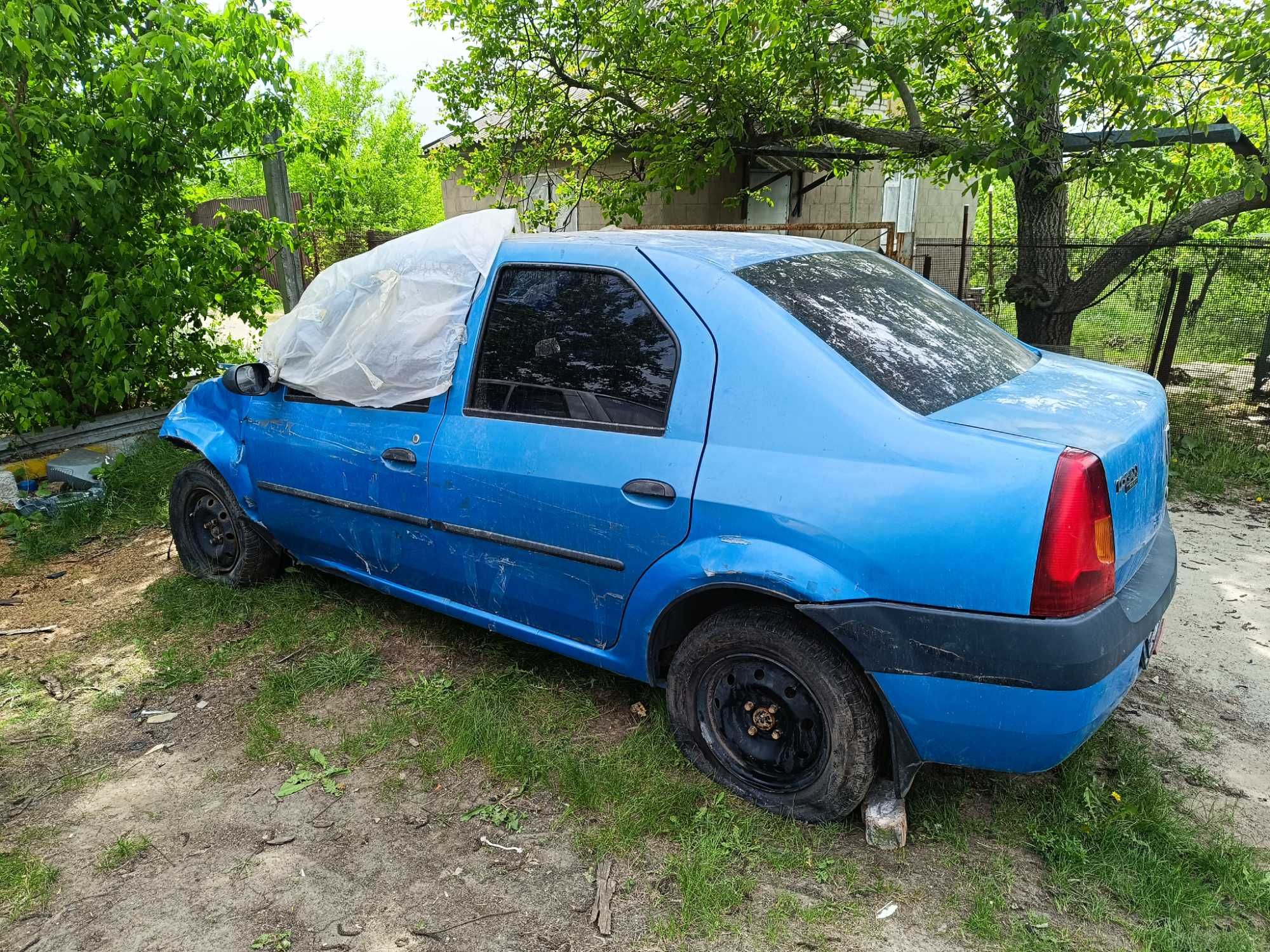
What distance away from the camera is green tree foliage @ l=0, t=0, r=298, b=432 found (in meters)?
5.33

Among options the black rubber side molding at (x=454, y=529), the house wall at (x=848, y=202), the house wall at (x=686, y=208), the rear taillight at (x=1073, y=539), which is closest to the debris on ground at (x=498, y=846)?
the black rubber side molding at (x=454, y=529)

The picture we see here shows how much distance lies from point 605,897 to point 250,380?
2674 millimetres

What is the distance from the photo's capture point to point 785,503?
240 cm

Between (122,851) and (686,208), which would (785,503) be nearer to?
(122,851)

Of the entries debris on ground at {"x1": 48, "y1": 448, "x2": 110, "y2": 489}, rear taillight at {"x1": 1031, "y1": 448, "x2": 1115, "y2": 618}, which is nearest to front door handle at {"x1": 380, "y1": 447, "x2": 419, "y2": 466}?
rear taillight at {"x1": 1031, "y1": 448, "x2": 1115, "y2": 618}

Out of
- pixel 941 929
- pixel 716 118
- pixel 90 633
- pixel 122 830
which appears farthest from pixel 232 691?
pixel 716 118

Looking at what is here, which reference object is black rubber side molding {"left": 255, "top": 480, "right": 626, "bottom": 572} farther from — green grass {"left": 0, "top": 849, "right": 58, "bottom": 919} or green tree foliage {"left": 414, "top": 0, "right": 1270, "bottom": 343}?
green tree foliage {"left": 414, "top": 0, "right": 1270, "bottom": 343}

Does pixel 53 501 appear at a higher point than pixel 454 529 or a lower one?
lower

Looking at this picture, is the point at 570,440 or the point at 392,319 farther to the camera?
the point at 392,319

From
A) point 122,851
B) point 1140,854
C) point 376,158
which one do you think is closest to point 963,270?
point 1140,854

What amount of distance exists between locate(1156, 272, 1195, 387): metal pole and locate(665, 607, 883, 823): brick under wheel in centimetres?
618

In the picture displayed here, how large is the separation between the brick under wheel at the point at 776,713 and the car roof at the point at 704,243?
1.15m

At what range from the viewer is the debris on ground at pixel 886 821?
8.36ft

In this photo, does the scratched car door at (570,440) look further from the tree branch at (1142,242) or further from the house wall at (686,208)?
the house wall at (686,208)
